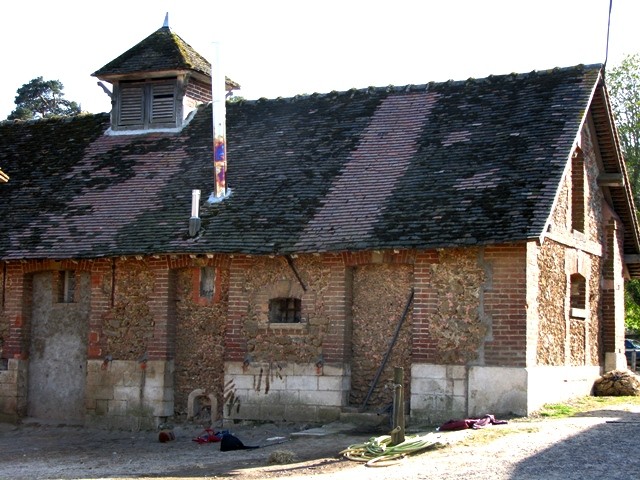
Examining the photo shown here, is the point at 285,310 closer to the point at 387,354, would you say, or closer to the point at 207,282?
the point at 207,282

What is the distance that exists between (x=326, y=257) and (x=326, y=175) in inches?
96.8

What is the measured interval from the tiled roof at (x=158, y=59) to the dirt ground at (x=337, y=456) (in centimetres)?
979

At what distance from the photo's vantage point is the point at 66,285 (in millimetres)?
23734

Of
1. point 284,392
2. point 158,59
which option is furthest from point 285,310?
point 158,59

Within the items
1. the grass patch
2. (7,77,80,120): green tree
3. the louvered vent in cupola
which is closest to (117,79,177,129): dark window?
the louvered vent in cupola

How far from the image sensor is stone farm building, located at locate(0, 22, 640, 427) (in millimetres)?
19375

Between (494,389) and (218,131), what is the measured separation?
909 centimetres

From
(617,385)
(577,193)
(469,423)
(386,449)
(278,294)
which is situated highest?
(577,193)

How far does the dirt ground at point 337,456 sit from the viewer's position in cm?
1388

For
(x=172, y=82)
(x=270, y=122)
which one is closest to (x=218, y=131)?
(x=270, y=122)

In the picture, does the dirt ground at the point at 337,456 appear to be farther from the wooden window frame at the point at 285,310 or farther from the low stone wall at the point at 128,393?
the wooden window frame at the point at 285,310

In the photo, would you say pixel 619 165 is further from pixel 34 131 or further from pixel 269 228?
pixel 34 131

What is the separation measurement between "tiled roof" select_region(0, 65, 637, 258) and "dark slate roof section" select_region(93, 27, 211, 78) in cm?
150

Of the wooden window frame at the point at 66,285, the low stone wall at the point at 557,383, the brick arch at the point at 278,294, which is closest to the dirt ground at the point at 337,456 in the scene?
the low stone wall at the point at 557,383
